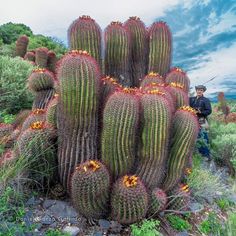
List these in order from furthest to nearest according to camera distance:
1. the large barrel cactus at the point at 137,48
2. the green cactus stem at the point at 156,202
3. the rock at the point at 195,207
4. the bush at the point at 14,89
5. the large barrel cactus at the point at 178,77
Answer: the bush at the point at 14,89, the large barrel cactus at the point at 137,48, the large barrel cactus at the point at 178,77, the rock at the point at 195,207, the green cactus stem at the point at 156,202

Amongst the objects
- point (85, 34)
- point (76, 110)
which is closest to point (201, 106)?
point (85, 34)

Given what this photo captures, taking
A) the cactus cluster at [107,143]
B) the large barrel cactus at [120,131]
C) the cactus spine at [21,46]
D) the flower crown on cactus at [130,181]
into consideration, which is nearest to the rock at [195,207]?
the cactus cluster at [107,143]

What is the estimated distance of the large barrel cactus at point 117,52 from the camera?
27.6 ft

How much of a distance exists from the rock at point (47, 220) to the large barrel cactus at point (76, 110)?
21.7 inches

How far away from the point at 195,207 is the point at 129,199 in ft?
5.25

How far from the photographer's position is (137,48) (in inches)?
354

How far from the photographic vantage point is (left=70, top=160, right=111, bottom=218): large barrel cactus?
5.91 meters

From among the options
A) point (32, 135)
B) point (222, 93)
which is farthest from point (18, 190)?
point (222, 93)

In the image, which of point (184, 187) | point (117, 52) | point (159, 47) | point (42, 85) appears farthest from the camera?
point (159, 47)

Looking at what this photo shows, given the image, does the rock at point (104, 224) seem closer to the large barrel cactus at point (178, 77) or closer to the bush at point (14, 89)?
the large barrel cactus at point (178, 77)

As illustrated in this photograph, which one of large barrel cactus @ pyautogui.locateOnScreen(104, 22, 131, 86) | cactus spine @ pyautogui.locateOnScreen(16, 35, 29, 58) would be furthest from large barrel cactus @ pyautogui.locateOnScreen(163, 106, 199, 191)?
cactus spine @ pyautogui.locateOnScreen(16, 35, 29, 58)

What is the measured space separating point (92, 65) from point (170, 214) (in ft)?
7.27

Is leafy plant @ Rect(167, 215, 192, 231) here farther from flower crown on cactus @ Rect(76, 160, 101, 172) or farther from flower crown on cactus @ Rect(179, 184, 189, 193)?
flower crown on cactus @ Rect(76, 160, 101, 172)

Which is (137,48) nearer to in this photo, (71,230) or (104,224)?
(104,224)
